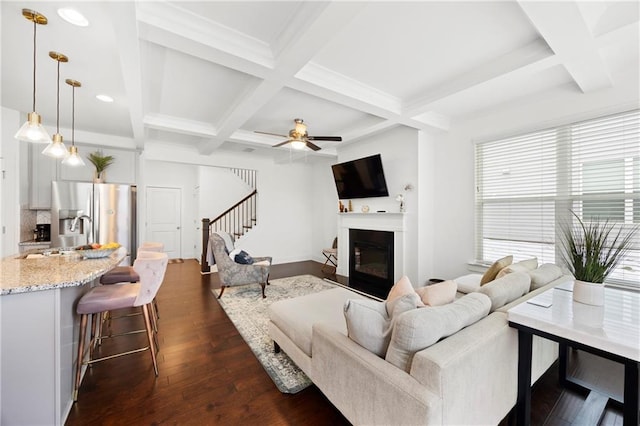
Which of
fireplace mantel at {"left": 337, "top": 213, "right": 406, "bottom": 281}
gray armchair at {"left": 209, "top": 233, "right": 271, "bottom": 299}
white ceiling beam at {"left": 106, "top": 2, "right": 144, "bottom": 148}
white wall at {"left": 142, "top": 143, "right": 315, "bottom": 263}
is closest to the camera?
white ceiling beam at {"left": 106, "top": 2, "right": 144, "bottom": 148}

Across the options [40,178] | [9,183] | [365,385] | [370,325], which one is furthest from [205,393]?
[40,178]

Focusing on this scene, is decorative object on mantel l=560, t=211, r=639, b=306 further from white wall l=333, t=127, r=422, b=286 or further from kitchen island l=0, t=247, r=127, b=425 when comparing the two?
kitchen island l=0, t=247, r=127, b=425

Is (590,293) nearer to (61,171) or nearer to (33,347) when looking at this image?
(33,347)

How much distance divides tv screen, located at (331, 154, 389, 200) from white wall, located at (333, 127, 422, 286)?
16cm

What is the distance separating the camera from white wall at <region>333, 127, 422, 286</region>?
A: 404cm

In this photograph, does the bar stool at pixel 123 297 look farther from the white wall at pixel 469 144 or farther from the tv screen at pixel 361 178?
the white wall at pixel 469 144

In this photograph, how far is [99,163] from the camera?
435cm

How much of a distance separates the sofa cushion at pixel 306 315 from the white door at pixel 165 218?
242 inches

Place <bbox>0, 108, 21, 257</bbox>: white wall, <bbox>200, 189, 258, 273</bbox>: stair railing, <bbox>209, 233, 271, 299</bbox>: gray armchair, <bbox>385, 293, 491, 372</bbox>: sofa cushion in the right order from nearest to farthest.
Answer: <bbox>385, 293, 491, 372</bbox>: sofa cushion → <bbox>0, 108, 21, 257</bbox>: white wall → <bbox>209, 233, 271, 299</bbox>: gray armchair → <bbox>200, 189, 258, 273</bbox>: stair railing

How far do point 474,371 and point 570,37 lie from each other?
94.4 inches

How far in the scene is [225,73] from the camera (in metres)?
2.62

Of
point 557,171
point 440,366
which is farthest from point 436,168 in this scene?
point 440,366

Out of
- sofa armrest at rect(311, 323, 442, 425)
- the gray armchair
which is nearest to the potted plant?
the gray armchair

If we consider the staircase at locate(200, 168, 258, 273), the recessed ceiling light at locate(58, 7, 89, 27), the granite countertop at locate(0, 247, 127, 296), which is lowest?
the granite countertop at locate(0, 247, 127, 296)
